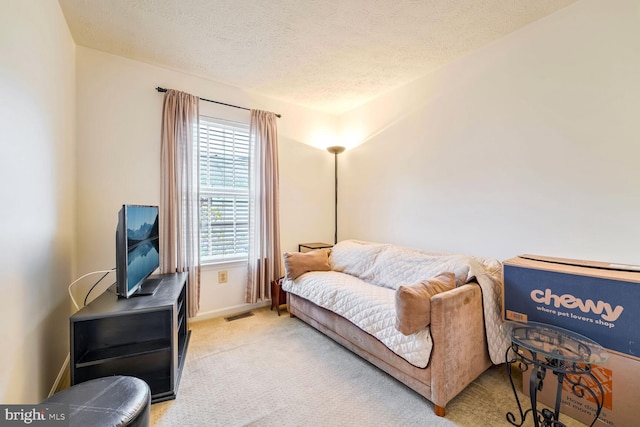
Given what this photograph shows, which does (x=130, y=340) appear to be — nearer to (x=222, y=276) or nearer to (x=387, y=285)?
(x=222, y=276)

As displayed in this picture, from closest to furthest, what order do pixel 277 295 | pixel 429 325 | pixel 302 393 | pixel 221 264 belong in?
pixel 429 325
pixel 302 393
pixel 221 264
pixel 277 295

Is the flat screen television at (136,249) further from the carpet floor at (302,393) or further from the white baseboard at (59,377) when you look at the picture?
→ the carpet floor at (302,393)

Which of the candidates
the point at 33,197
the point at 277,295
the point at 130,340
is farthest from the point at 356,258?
the point at 33,197

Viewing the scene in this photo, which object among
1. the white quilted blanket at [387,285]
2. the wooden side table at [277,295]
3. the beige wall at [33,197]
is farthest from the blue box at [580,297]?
the beige wall at [33,197]

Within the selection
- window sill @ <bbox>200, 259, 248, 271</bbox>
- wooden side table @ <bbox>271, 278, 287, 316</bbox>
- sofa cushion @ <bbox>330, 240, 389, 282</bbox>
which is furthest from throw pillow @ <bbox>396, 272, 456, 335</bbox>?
window sill @ <bbox>200, 259, 248, 271</bbox>

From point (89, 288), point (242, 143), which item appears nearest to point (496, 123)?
point (242, 143)

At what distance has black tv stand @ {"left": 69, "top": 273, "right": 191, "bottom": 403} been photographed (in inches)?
59.6

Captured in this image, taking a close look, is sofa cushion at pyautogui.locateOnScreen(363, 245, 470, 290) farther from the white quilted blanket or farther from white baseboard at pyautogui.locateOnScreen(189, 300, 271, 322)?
white baseboard at pyautogui.locateOnScreen(189, 300, 271, 322)

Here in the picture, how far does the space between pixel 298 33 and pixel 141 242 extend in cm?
207

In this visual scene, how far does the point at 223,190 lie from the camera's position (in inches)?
116

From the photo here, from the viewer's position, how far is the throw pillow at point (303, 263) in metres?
2.70

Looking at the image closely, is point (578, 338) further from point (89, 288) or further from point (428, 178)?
point (89, 288)

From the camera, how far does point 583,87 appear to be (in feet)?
5.74

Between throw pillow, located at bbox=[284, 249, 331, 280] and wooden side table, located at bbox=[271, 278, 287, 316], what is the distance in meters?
0.37
